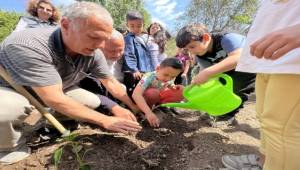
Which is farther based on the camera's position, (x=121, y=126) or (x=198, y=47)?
(x=198, y=47)

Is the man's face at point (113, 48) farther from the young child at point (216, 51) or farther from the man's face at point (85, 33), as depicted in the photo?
the man's face at point (85, 33)

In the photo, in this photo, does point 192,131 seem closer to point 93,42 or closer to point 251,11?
point 93,42

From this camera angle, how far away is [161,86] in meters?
3.05

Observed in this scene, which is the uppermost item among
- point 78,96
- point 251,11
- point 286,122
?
point 286,122

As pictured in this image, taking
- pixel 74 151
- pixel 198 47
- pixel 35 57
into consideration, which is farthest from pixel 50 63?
pixel 198 47

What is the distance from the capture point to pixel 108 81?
279 cm

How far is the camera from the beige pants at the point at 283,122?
111 centimetres

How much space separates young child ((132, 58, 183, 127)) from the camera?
9.31 feet

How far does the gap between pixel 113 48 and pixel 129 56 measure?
0.59 meters

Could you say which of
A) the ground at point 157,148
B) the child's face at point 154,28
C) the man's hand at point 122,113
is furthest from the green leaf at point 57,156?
the child's face at point 154,28

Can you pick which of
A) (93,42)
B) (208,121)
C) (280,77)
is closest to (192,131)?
(208,121)

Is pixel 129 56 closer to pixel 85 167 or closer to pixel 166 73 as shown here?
pixel 166 73

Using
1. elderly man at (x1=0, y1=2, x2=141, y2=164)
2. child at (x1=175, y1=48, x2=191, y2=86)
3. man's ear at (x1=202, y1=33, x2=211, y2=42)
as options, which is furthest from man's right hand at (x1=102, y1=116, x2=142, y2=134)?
child at (x1=175, y1=48, x2=191, y2=86)

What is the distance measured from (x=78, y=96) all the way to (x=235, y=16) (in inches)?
465
